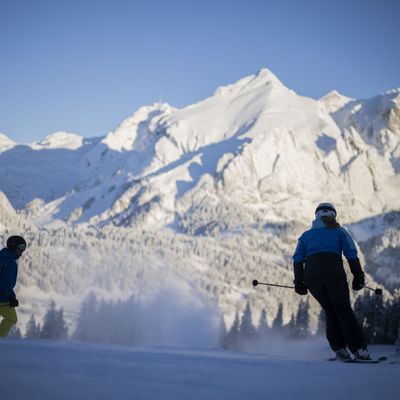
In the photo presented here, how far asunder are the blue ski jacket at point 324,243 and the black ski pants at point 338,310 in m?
0.48

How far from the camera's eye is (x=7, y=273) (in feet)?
38.8

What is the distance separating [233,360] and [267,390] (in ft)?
7.56

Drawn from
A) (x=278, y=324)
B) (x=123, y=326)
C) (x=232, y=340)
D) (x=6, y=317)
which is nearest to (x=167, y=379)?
(x=6, y=317)

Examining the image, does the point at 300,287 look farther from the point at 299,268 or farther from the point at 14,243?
the point at 14,243

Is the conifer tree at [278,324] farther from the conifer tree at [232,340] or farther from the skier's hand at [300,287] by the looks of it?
the skier's hand at [300,287]

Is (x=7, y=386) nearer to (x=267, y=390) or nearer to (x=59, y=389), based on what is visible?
(x=59, y=389)

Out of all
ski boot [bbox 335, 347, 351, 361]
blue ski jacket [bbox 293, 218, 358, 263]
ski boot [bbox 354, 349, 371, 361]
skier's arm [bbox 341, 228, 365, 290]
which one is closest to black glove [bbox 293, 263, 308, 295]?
blue ski jacket [bbox 293, 218, 358, 263]

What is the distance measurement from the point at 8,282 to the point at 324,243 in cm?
630

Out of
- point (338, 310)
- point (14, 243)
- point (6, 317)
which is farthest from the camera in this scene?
point (14, 243)

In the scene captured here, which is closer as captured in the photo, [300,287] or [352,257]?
[352,257]

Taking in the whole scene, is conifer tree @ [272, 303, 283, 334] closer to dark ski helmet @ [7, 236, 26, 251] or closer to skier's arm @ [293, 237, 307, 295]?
dark ski helmet @ [7, 236, 26, 251]

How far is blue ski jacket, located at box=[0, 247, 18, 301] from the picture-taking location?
11695 millimetres

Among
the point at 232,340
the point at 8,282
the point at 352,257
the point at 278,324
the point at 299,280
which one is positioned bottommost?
the point at 232,340

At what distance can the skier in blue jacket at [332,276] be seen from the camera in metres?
9.53
